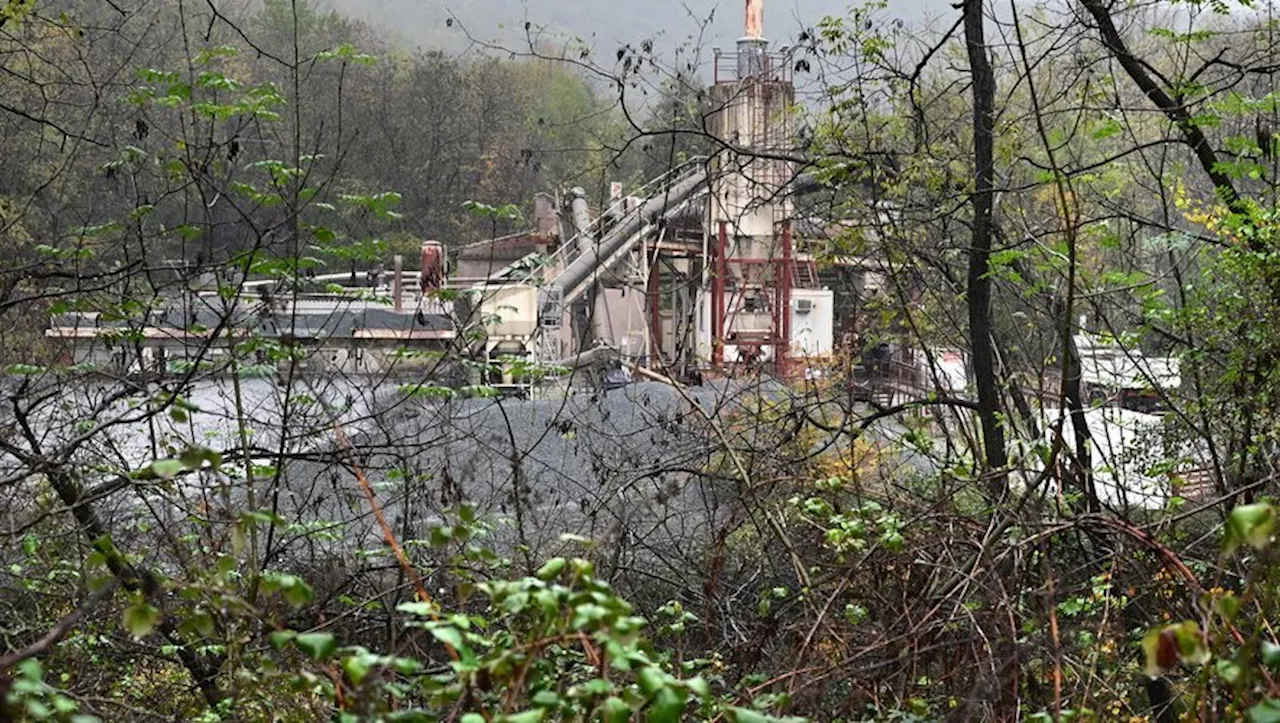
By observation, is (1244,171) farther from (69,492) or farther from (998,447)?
(69,492)

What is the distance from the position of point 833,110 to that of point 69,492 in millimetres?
4096

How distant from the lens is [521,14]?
26.9ft

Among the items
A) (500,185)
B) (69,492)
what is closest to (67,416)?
(69,492)

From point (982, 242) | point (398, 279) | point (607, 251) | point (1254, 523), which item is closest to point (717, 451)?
point (982, 242)

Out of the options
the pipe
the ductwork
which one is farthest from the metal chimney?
the pipe

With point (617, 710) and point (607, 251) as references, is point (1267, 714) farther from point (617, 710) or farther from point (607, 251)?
point (607, 251)

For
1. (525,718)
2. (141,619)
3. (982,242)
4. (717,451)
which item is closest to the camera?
(525,718)

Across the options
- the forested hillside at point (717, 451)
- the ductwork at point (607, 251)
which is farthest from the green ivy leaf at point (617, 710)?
the ductwork at point (607, 251)

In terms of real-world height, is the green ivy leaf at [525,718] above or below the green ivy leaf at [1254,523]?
below

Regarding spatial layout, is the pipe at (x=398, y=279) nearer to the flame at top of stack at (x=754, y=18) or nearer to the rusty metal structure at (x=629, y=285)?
the rusty metal structure at (x=629, y=285)

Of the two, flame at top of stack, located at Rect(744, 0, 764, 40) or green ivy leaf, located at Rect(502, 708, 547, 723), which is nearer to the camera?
green ivy leaf, located at Rect(502, 708, 547, 723)

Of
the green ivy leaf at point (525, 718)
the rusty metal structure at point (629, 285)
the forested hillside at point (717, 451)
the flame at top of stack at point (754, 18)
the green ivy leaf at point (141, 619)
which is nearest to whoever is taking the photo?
the green ivy leaf at point (525, 718)

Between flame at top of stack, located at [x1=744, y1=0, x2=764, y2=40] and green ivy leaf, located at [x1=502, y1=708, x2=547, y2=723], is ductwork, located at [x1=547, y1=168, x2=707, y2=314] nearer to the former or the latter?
flame at top of stack, located at [x1=744, y1=0, x2=764, y2=40]

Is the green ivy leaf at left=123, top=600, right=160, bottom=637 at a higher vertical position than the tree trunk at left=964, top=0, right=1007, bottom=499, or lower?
lower
